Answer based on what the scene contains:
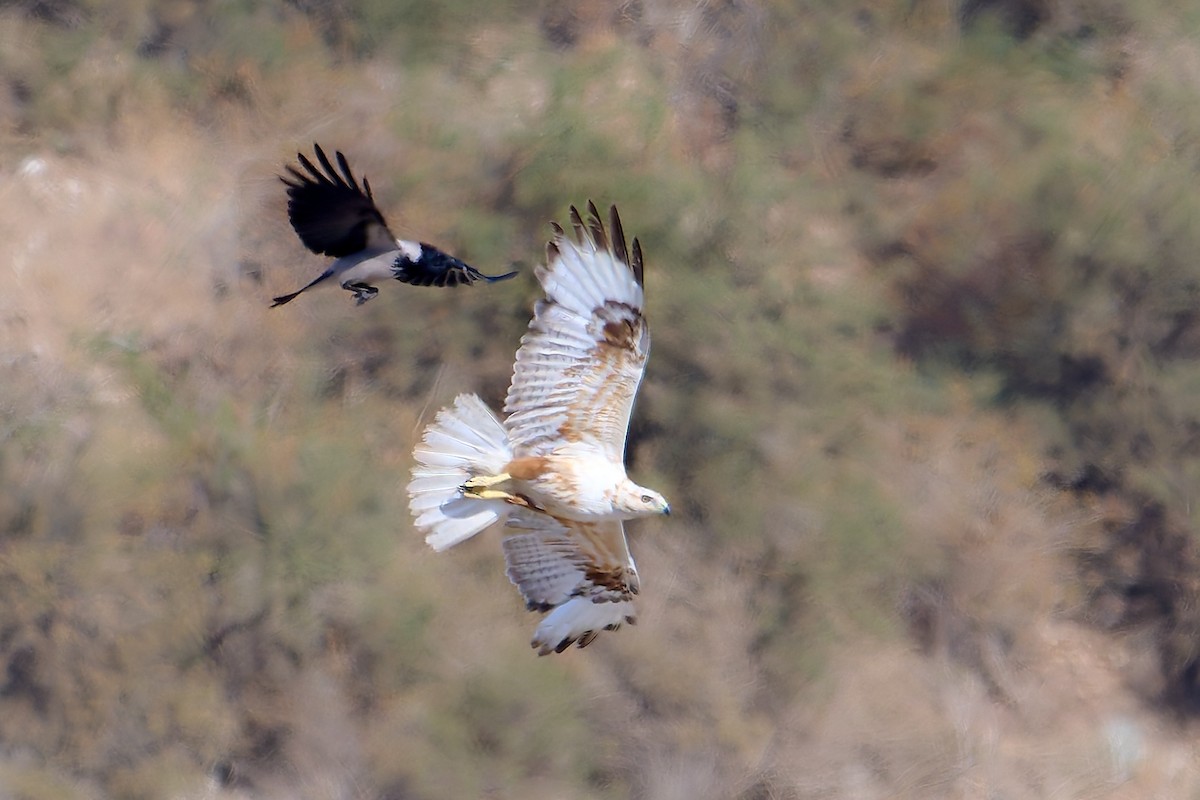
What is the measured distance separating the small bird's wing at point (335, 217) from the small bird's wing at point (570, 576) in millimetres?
859

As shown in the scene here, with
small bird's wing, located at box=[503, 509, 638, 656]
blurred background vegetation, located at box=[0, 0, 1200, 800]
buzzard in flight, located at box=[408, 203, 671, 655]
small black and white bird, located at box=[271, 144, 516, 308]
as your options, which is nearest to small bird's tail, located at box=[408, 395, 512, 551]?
buzzard in flight, located at box=[408, 203, 671, 655]

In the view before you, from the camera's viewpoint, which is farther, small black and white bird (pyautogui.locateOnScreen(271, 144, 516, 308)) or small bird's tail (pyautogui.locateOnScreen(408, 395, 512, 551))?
small bird's tail (pyautogui.locateOnScreen(408, 395, 512, 551))

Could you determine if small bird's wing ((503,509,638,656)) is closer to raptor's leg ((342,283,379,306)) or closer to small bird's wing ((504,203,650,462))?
small bird's wing ((504,203,650,462))

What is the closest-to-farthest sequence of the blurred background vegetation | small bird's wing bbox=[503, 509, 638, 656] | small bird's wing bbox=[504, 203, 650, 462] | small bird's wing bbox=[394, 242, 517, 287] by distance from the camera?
small bird's wing bbox=[504, 203, 650, 462] < small bird's wing bbox=[503, 509, 638, 656] < small bird's wing bbox=[394, 242, 517, 287] < the blurred background vegetation

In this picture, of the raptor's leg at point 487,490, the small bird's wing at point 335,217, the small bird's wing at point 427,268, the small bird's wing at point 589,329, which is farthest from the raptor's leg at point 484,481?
the small bird's wing at point 335,217

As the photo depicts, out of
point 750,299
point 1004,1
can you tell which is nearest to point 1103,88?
point 1004,1

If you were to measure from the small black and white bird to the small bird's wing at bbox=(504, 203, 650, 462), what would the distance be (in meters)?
0.42

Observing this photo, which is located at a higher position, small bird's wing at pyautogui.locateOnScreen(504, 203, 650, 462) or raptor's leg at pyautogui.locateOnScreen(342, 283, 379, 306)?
small bird's wing at pyautogui.locateOnScreen(504, 203, 650, 462)

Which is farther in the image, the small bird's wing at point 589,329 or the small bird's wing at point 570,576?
the small bird's wing at point 570,576

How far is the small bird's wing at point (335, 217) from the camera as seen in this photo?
9.31 feet

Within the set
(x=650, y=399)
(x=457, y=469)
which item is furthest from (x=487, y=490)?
(x=650, y=399)

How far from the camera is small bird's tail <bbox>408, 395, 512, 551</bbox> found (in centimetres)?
304

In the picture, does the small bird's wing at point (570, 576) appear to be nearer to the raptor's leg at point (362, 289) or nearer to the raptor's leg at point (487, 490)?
the raptor's leg at point (487, 490)

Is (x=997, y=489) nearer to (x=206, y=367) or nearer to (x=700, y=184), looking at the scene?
(x=700, y=184)
